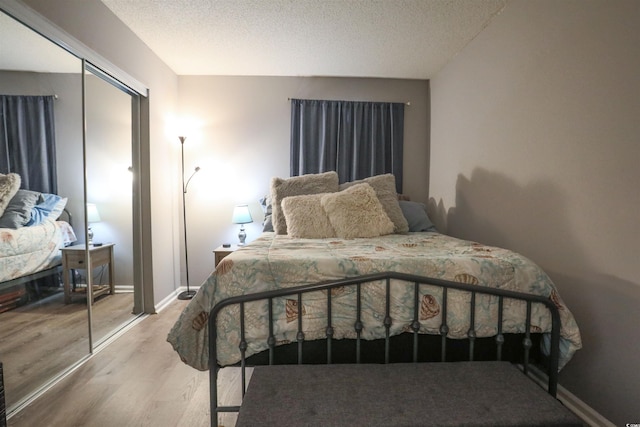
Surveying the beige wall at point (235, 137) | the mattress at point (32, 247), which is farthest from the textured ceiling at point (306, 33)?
the mattress at point (32, 247)

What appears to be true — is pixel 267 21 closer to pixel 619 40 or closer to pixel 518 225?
pixel 619 40

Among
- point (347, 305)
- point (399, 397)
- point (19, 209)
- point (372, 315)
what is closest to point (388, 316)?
point (372, 315)

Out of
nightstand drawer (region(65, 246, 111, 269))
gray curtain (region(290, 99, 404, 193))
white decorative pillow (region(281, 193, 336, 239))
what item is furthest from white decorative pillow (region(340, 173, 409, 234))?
nightstand drawer (region(65, 246, 111, 269))

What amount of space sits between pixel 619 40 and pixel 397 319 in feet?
5.03

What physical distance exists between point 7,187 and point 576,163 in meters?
2.83

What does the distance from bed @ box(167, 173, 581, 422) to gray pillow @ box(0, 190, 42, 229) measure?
108cm

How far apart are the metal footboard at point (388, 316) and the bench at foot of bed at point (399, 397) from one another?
5.5 inches

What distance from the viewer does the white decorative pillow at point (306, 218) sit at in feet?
7.12

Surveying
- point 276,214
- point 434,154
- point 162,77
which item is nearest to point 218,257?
point 276,214

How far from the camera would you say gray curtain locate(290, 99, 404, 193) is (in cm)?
330

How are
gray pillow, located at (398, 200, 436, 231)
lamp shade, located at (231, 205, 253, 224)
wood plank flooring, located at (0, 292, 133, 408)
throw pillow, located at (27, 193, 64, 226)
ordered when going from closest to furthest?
wood plank flooring, located at (0, 292, 133, 408), throw pillow, located at (27, 193, 64, 226), gray pillow, located at (398, 200, 436, 231), lamp shade, located at (231, 205, 253, 224)

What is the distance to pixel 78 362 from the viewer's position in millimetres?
1917

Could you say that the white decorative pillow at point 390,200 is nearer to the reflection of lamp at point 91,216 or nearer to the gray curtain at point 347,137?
the gray curtain at point 347,137

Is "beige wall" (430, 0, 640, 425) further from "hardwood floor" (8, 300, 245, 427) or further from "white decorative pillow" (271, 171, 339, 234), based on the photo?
"hardwood floor" (8, 300, 245, 427)
